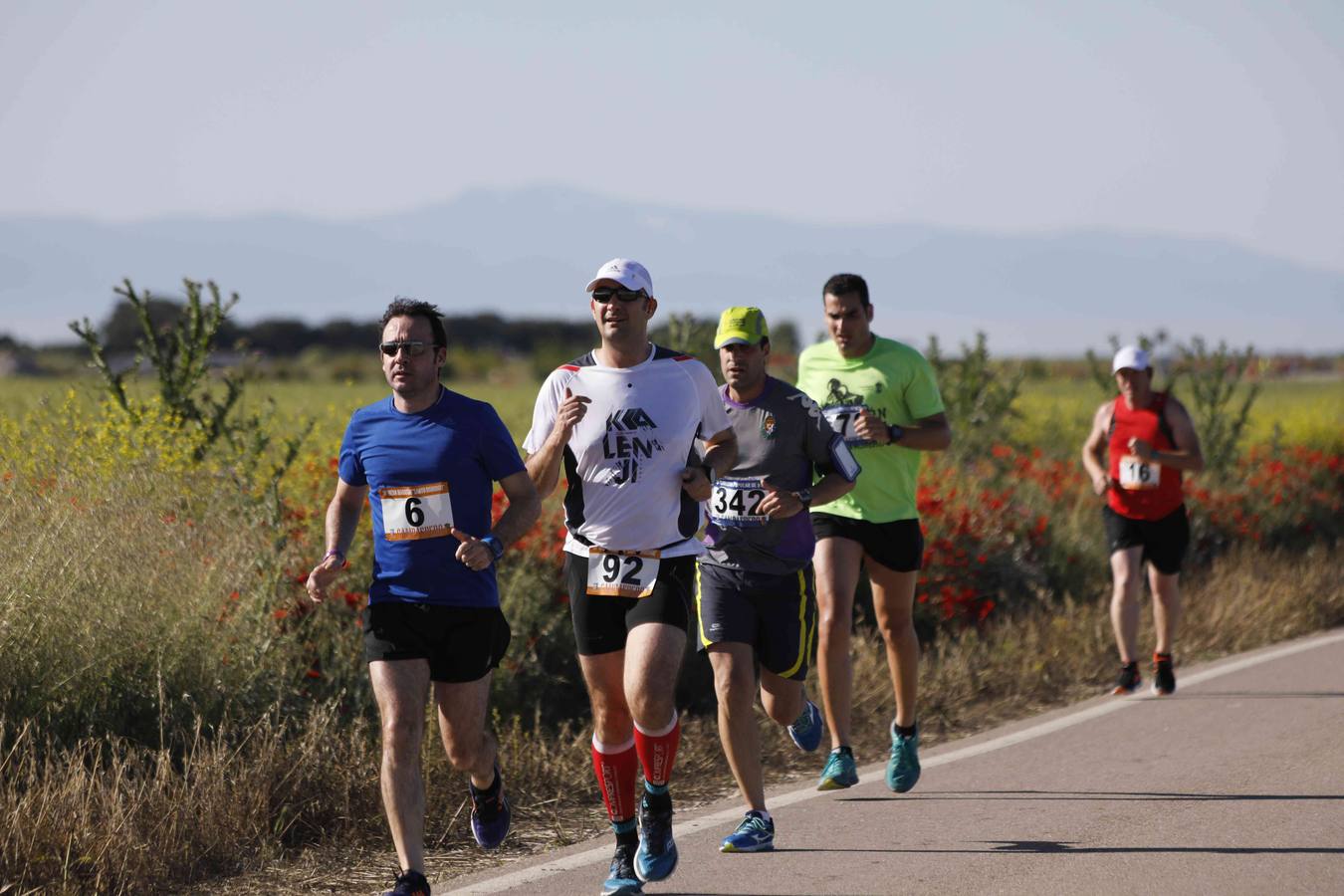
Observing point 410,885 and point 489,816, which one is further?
point 489,816

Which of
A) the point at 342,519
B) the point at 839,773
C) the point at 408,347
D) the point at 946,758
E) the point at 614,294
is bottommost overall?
the point at 946,758

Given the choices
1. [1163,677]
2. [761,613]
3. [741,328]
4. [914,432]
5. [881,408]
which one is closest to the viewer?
[761,613]

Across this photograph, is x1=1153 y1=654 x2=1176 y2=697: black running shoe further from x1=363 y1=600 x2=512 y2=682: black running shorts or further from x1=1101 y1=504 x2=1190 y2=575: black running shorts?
x1=363 y1=600 x2=512 y2=682: black running shorts

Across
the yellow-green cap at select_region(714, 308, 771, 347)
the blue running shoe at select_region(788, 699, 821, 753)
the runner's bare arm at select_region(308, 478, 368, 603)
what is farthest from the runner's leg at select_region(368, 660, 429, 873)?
the blue running shoe at select_region(788, 699, 821, 753)

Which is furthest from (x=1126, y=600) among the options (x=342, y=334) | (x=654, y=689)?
(x=342, y=334)

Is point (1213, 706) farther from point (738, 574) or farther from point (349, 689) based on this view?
point (349, 689)

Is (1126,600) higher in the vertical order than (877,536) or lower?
lower

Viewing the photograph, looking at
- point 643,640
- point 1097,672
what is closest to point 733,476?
point 643,640

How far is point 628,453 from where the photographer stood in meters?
6.11

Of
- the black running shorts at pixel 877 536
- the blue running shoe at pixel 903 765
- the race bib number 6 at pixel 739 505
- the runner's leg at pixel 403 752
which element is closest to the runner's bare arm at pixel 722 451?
the race bib number 6 at pixel 739 505

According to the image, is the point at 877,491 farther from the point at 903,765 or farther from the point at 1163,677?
the point at 1163,677

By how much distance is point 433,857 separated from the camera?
6602mm

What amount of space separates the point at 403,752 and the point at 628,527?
3.71ft

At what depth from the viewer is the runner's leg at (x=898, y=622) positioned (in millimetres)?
7996
